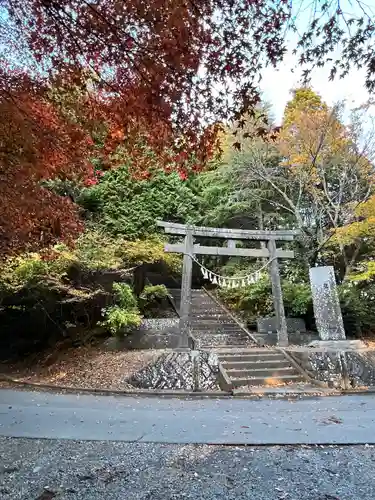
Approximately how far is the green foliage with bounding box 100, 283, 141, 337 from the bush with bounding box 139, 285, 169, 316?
61.9 inches

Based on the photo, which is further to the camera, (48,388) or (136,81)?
(48,388)

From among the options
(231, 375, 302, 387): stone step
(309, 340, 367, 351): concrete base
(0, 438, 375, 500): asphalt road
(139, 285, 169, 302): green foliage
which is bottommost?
(0, 438, 375, 500): asphalt road

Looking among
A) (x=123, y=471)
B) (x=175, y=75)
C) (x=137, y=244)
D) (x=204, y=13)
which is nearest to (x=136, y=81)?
(x=175, y=75)

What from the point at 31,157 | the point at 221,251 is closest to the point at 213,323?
the point at 221,251

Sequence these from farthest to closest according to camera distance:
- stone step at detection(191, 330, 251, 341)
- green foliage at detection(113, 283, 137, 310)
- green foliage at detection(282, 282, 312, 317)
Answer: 1. green foliage at detection(282, 282, 312, 317)
2. stone step at detection(191, 330, 251, 341)
3. green foliage at detection(113, 283, 137, 310)

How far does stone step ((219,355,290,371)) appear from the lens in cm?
854

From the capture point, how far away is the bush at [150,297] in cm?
1245

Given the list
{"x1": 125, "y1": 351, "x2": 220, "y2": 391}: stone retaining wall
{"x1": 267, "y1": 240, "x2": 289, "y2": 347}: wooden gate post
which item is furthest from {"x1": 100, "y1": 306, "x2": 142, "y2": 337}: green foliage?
{"x1": 267, "y1": 240, "x2": 289, "y2": 347}: wooden gate post

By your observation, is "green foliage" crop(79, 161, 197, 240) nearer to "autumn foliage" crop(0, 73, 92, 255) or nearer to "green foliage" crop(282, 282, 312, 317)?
"green foliage" crop(282, 282, 312, 317)

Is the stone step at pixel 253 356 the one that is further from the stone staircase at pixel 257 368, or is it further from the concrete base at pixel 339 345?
the concrete base at pixel 339 345

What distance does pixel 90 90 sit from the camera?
4324 millimetres

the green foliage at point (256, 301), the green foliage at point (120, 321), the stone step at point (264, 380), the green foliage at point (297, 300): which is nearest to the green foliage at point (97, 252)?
the green foliage at point (120, 321)

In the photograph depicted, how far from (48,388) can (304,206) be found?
34.9 ft

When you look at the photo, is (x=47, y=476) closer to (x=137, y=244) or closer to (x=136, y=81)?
(x=136, y=81)
